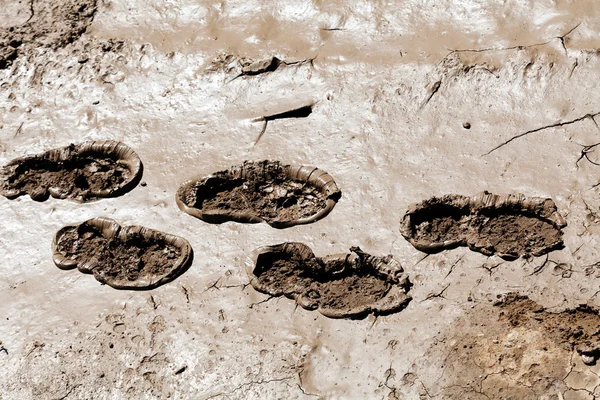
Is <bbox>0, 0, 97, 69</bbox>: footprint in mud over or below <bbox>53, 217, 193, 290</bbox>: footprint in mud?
over

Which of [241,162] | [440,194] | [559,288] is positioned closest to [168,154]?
[241,162]

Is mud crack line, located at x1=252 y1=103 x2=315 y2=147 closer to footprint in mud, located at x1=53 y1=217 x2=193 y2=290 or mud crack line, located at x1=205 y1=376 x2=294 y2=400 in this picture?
footprint in mud, located at x1=53 y1=217 x2=193 y2=290

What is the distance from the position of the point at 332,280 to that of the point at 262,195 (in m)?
0.97

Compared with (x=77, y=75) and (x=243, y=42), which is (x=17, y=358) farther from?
(x=243, y=42)

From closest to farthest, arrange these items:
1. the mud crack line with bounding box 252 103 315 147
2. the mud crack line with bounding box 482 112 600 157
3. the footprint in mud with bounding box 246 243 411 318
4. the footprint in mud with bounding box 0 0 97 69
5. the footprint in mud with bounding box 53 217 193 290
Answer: the footprint in mud with bounding box 246 243 411 318, the footprint in mud with bounding box 53 217 193 290, the mud crack line with bounding box 482 112 600 157, the mud crack line with bounding box 252 103 315 147, the footprint in mud with bounding box 0 0 97 69

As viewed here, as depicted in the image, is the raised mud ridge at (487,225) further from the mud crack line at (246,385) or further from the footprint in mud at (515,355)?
the mud crack line at (246,385)

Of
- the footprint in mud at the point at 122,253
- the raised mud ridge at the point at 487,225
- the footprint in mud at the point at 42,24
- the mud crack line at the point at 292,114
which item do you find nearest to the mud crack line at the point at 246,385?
the footprint in mud at the point at 122,253

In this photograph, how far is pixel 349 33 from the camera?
662 cm

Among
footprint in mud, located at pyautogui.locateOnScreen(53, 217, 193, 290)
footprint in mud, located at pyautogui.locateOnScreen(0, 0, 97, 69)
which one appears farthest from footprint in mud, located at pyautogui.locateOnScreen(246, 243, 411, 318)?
footprint in mud, located at pyautogui.locateOnScreen(0, 0, 97, 69)

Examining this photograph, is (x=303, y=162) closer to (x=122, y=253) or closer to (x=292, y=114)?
(x=292, y=114)

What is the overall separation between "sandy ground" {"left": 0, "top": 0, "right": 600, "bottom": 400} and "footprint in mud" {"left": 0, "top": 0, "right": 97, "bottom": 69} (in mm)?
38

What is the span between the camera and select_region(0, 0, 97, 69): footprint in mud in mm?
7270

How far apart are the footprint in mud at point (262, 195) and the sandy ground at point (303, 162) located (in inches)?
3.5

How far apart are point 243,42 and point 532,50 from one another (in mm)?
2535
